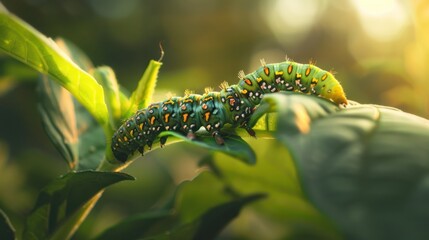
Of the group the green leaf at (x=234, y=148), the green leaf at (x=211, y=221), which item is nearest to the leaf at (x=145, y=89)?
the green leaf at (x=234, y=148)

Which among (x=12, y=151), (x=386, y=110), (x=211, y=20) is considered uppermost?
(x=211, y=20)

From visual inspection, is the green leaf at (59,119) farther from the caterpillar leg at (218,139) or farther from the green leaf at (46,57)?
the caterpillar leg at (218,139)

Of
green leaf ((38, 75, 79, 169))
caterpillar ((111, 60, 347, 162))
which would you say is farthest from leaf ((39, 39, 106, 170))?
caterpillar ((111, 60, 347, 162))

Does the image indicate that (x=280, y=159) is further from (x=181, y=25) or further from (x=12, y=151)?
(x=181, y=25)

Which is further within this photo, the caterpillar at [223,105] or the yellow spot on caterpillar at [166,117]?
the yellow spot on caterpillar at [166,117]

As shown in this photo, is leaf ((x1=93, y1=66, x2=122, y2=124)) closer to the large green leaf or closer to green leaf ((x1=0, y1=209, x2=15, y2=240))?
green leaf ((x1=0, y1=209, x2=15, y2=240))

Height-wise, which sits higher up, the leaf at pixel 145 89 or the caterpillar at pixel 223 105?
the leaf at pixel 145 89

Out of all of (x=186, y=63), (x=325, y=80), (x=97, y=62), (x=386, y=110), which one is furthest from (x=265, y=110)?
(x=186, y=63)

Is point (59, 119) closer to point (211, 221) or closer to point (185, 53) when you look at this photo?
point (211, 221)

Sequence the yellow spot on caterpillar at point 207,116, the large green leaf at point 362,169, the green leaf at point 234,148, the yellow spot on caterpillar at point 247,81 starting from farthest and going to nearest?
1. the yellow spot on caterpillar at point 247,81
2. the yellow spot on caterpillar at point 207,116
3. the green leaf at point 234,148
4. the large green leaf at point 362,169
